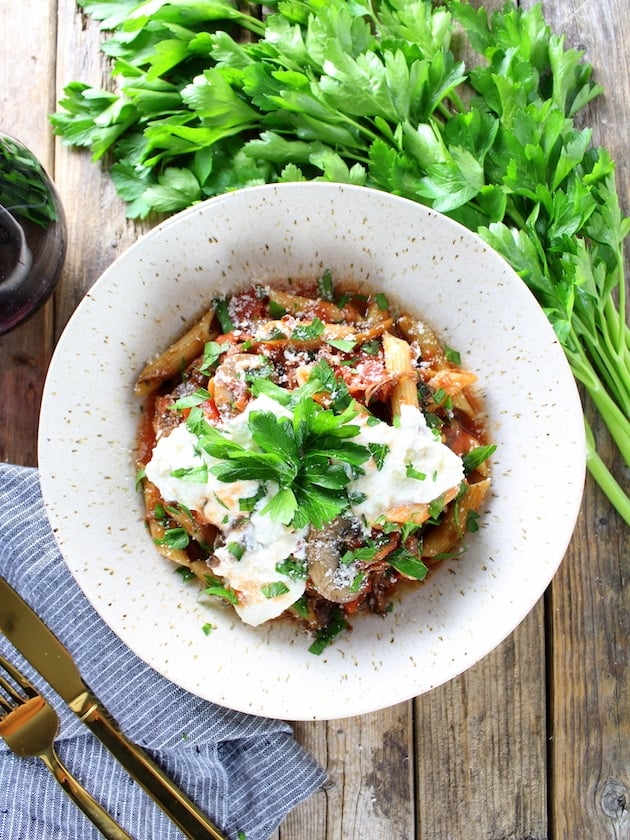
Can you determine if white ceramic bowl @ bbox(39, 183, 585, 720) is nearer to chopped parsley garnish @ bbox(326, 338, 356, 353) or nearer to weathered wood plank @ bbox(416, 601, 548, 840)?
chopped parsley garnish @ bbox(326, 338, 356, 353)

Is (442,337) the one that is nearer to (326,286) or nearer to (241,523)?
(326,286)

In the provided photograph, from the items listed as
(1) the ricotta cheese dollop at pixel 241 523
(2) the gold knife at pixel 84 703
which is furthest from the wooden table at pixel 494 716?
(1) the ricotta cheese dollop at pixel 241 523

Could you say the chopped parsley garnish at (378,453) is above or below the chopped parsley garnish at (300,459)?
below

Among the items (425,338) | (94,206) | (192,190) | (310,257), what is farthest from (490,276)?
(94,206)

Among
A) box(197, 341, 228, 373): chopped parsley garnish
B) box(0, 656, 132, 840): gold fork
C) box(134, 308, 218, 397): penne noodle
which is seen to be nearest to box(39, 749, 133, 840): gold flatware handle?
box(0, 656, 132, 840): gold fork

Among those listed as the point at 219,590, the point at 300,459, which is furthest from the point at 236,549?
the point at 300,459

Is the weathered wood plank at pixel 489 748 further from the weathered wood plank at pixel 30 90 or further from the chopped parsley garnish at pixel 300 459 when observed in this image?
the weathered wood plank at pixel 30 90

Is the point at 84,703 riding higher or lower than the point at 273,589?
lower

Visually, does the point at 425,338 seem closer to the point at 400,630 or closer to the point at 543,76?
the point at 400,630
